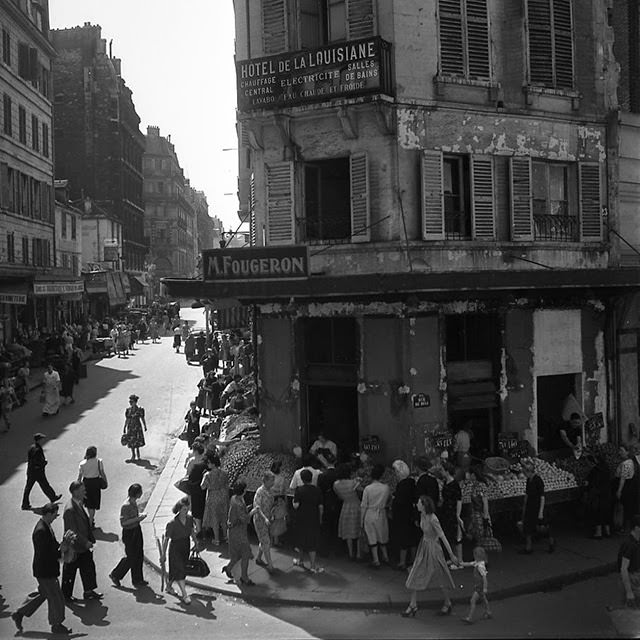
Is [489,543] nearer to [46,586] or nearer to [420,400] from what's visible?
[420,400]

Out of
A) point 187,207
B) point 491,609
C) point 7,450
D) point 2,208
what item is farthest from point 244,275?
point 187,207

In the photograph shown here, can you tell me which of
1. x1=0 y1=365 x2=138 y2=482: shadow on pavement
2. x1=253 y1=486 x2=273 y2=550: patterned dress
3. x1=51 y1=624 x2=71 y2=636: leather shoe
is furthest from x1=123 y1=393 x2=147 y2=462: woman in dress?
x1=51 y1=624 x2=71 y2=636: leather shoe

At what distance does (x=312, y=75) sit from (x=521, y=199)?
4.85m

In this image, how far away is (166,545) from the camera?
1157 centimetres

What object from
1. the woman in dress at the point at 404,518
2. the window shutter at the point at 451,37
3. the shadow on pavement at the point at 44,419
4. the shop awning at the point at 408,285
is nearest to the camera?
the woman in dress at the point at 404,518

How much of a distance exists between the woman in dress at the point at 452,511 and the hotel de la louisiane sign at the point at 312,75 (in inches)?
279

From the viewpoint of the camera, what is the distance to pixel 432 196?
598 inches

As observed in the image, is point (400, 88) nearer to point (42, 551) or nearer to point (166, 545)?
point (166, 545)

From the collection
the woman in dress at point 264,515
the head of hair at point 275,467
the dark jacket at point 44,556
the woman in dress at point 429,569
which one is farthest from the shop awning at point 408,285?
the dark jacket at point 44,556

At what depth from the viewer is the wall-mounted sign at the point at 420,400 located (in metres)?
14.6

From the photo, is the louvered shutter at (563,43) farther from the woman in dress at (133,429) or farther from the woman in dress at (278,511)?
the woman in dress at (133,429)

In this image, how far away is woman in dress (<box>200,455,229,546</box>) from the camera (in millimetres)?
13664

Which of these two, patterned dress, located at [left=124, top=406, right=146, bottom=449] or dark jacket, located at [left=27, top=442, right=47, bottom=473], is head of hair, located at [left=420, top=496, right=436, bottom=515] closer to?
dark jacket, located at [left=27, top=442, right=47, bottom=473]

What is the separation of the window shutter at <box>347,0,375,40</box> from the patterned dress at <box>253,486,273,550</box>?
8.60 meters
